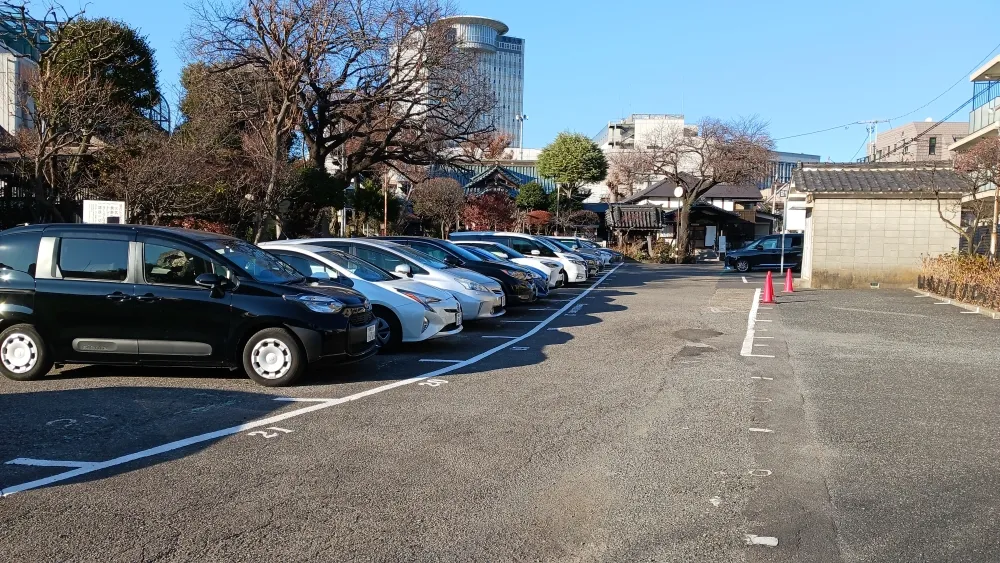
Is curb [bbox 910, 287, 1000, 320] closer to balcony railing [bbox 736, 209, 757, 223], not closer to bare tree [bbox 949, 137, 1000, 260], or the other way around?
bare tree [bbox 949, 137, 1000, 260]

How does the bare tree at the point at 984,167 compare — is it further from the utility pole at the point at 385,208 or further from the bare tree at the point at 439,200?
the bare tree at the point at 439,200

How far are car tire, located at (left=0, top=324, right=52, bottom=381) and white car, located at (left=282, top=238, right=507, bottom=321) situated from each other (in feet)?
14.2

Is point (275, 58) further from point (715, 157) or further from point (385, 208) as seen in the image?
point (715, 157)

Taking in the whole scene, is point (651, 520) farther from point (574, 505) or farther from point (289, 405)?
point (289, 405)

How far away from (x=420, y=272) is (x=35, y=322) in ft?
19.2

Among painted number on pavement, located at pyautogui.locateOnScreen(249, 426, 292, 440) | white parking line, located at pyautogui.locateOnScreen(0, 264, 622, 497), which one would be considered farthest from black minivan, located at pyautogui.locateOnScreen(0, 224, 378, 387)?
painted number on pavement, located at pyautogui.locateOnScreen(249, 426, 292, 440)

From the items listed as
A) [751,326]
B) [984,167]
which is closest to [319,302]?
[751,326]

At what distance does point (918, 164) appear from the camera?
23.0 meters

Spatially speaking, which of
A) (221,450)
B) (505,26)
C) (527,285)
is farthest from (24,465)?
(505,26)

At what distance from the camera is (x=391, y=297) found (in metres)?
10.6

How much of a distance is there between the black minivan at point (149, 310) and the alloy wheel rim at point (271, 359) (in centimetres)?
1

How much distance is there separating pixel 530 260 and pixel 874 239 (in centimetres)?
→ 956

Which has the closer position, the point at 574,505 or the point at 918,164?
the point at 574,505

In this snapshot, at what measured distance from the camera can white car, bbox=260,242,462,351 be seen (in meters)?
10.5
